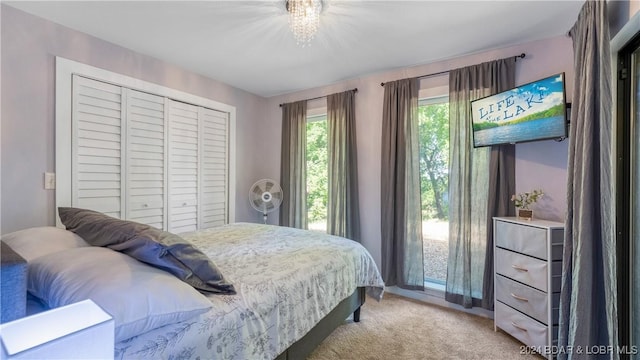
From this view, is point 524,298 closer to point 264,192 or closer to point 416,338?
point 416,338

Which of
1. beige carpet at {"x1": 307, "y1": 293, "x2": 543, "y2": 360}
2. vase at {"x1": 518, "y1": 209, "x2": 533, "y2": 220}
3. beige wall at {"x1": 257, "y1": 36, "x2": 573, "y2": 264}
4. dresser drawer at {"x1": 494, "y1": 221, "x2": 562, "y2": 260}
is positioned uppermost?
beige wall at {"x1": 257, "y1": 36, "x2": 573, "y2": 264}

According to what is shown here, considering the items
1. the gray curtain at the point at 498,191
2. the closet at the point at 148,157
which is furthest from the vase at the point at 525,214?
the closet at the point at 148,157

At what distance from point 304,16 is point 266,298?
193cm

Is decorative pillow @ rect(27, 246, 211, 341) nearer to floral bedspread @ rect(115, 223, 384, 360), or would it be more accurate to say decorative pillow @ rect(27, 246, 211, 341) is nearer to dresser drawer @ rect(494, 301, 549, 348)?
floral bedspread @ rect(115, 223, 384, 360)

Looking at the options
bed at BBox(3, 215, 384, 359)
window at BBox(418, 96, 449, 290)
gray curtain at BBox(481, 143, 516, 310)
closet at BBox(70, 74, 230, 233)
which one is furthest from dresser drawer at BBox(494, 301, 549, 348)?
closet at BBox(70, 74, 230, 233)

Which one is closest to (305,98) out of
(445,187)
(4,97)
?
(445,187)

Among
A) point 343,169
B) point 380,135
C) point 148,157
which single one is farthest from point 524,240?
point 148,157

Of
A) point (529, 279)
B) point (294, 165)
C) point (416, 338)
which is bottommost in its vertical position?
point (416, 338)

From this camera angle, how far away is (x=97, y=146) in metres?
2.48

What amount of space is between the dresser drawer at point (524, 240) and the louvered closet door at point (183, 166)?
320cm

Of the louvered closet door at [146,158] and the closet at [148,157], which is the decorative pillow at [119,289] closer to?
the closet at [148,157]

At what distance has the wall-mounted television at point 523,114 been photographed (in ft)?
6.68

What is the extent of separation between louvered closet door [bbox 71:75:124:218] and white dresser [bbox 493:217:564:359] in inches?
137

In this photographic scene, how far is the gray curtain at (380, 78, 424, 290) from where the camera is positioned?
9.72 ft
